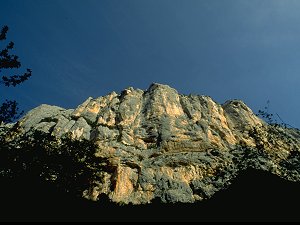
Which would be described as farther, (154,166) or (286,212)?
(154,166)

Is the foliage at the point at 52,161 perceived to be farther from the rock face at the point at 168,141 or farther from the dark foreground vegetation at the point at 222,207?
the dark foreground vegetation at the point at 222,207

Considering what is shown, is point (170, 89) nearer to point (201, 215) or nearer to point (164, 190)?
point (164, 190)

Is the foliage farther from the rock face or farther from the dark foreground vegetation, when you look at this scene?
the dark foreground vegetation

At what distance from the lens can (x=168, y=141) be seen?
2726 inches

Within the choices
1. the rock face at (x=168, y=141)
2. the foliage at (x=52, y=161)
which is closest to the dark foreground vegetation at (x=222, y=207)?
the foliage at (x=52, y=161)

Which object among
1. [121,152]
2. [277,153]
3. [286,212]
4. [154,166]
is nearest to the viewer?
[286,212]

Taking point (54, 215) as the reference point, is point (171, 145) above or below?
above

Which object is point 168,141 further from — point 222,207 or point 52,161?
point 222,207

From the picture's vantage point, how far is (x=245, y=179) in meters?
17.6

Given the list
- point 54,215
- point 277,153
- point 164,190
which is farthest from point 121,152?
point 54,215

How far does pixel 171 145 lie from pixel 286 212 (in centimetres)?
5409

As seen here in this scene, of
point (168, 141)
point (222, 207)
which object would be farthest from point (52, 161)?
point (222, 207)

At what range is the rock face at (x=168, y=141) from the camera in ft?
183

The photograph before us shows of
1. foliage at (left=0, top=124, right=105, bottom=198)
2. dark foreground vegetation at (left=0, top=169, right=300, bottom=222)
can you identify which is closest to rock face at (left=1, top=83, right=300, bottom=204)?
foliage at (left=0, top=124, right=105, bottom=198)
